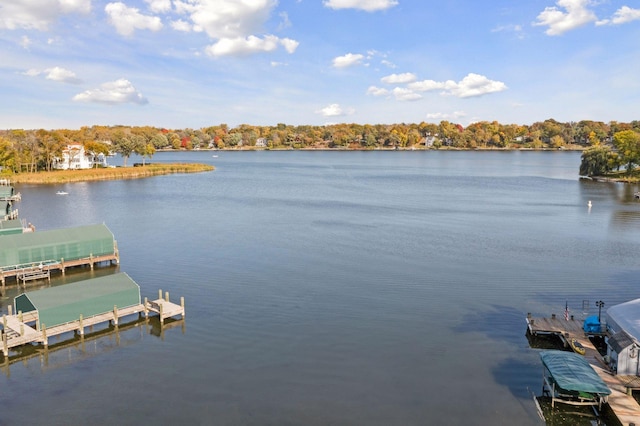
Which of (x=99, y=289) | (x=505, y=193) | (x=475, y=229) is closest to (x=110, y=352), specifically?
(x=99, y=289)

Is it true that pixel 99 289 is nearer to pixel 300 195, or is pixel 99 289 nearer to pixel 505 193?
pixel 300 195

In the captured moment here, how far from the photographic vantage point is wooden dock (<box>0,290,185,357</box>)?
24672mm

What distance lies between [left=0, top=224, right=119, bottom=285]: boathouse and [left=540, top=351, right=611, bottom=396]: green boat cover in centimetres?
3256

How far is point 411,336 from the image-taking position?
2656 cm

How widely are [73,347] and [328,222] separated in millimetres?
35200

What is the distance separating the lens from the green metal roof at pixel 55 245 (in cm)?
3522

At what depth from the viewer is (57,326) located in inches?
1020

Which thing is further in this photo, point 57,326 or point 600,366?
point 57,326

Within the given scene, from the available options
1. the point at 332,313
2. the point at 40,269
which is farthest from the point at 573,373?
the point at 40,269

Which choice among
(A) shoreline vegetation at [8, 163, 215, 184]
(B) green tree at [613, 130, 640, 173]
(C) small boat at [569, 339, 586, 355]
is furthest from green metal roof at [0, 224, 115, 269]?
(B) green tree at [613, 130, 640, 173]

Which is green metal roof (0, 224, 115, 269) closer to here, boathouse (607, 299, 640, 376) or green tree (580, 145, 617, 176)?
boathouse (607, 299, 640, 376)

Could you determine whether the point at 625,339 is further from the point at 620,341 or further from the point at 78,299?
the point at 78,299

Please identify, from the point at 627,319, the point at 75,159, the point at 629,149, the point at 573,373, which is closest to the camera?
the point at 573,373

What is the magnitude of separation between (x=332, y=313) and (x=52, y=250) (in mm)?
22457
